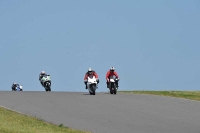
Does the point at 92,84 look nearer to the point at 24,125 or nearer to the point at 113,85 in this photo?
the point at 113,85

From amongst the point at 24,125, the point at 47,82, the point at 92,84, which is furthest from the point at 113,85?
the point at 24,125

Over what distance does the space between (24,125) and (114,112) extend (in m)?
7.18

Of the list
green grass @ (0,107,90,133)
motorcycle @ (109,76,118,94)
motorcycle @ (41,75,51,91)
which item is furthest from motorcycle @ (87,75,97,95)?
green grass @ (0,107,90,133)

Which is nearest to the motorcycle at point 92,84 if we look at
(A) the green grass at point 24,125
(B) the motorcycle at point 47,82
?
(B) the motorcycle at point 47,82

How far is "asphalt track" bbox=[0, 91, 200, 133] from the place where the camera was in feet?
72.6

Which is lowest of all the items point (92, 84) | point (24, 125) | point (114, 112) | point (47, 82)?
point (24, 125)

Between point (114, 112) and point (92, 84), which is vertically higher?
point (92, 84)

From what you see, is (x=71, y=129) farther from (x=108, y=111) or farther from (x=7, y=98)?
(x=7, y=98)

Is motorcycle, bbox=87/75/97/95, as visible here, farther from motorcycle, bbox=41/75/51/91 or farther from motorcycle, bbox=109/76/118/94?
motorcycle, bbox=41/75/51/91

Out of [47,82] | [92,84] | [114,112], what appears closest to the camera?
[114,112]

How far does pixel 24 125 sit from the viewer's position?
20875 mm

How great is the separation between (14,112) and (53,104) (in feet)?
18.4

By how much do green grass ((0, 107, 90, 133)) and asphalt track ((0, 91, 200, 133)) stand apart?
858mm

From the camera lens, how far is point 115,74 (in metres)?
41.0
